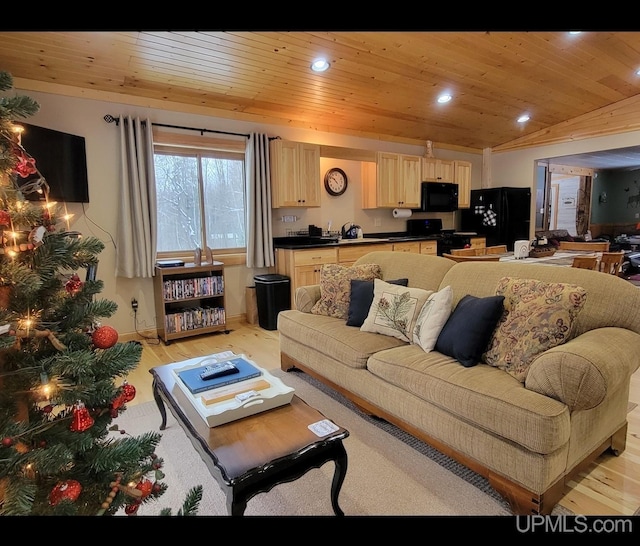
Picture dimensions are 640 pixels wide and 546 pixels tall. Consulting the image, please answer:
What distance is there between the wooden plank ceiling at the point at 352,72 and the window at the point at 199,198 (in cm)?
53

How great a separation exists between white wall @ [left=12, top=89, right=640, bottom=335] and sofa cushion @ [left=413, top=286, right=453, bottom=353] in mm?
2880

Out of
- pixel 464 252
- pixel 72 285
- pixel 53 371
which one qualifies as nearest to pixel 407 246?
pixel 464 252

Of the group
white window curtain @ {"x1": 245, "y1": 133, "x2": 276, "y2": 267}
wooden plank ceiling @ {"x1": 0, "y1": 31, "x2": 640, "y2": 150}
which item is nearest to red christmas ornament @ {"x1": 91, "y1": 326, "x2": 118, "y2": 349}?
wooden plank ceiling @ {"x1": 0, "y1": 31, "x2": 640, "y2": 150}

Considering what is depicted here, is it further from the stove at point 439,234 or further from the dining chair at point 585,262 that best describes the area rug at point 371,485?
the stove at point 439,234

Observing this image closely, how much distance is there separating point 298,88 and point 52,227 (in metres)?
3.59

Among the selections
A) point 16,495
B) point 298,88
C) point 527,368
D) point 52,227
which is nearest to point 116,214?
point 298,88

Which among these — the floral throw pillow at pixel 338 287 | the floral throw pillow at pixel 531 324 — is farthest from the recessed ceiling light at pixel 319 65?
the floral throw pillow at pixel 531 324

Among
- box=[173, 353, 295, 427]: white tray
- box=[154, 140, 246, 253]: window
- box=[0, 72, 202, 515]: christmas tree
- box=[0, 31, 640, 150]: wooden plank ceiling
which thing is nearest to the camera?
box=[0, 72, 202, 515]: christmas tree

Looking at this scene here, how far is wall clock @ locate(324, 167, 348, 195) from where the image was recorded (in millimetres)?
5281

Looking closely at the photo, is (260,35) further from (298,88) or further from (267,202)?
(267,202)

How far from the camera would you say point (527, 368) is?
176 cm

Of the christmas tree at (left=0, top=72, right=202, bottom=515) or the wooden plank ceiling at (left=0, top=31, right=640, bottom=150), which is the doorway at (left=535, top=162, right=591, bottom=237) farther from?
the christmas tree at (left=0, top=72, right=202, bottom=515)

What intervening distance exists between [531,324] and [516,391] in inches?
15.5

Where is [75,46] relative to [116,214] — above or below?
above
